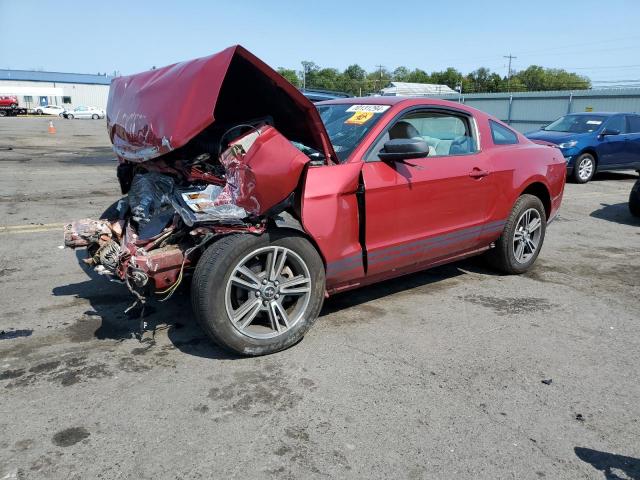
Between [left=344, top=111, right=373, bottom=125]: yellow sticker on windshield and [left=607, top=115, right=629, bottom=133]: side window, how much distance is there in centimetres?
1084

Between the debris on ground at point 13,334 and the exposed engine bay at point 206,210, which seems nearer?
the exposed engine bay at point 206,210

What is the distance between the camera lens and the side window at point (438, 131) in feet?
14.2

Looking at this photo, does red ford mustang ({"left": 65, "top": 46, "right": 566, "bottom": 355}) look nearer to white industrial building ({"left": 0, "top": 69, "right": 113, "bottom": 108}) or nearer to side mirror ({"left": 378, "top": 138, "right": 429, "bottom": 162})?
side mirror ({"left": 378, "top": 138, "right": 429, "bottom": 162})

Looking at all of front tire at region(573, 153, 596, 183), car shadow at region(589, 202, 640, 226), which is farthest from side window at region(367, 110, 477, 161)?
front tire at region(573, 153, 596, 183)

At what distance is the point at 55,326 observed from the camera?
154 inches

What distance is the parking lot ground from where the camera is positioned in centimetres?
252

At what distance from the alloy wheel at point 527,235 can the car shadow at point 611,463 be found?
2794 mm

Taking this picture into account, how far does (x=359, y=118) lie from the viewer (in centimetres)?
430

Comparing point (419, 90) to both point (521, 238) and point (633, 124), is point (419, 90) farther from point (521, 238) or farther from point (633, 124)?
point (521, 238)

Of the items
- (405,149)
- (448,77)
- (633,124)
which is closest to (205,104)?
(405,149)

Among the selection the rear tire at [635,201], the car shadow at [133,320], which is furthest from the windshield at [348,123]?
the rear tire at [635,201]

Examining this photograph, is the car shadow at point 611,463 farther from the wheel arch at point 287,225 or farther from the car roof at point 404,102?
the car roof at point 404,102

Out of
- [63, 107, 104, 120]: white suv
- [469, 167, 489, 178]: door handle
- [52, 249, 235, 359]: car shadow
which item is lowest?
[52, 249, 235, 359]: car shadow

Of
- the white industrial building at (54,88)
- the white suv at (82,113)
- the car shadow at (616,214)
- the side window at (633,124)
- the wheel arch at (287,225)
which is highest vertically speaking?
the white industrial building at (54,88)
